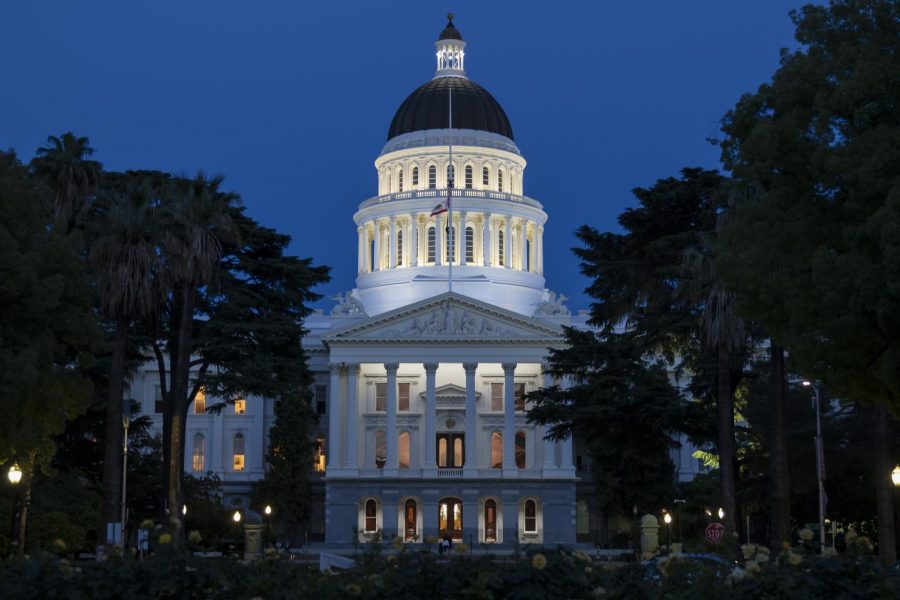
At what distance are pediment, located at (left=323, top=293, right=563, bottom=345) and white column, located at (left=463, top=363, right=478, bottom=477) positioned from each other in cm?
209

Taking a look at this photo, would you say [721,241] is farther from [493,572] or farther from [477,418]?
[477,418]

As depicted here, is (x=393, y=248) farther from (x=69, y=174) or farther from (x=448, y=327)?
(x=69, y=174)

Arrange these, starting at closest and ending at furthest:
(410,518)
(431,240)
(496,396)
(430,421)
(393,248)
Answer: (430,421) < (410,518) < (496,396) < (431,240) < (393,248)

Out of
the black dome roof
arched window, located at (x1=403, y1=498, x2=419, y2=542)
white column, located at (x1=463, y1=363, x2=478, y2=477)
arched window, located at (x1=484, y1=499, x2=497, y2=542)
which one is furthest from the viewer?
the black dome roof

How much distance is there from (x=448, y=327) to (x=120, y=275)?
5138cm

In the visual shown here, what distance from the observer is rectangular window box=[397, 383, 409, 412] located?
322 ft

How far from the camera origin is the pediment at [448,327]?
9231cm

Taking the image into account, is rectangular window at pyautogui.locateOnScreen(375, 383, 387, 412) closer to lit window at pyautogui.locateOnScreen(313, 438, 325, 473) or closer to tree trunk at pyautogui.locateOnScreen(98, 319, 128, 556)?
lit window at pyautogui.locateOnScreen(313, 438, 325, 473)

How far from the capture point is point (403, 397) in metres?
98.1

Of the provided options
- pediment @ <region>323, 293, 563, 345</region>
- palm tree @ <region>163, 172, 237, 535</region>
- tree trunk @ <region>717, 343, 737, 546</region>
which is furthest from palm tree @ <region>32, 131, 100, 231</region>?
pediment @ <region>323, 293, 563, 345</region>

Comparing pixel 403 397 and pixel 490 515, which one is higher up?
pixel 403 397

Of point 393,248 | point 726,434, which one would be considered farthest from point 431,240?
point 726,434

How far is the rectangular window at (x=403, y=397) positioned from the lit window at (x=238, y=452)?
12848mm

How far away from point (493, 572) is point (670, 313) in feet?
Answer: 104
